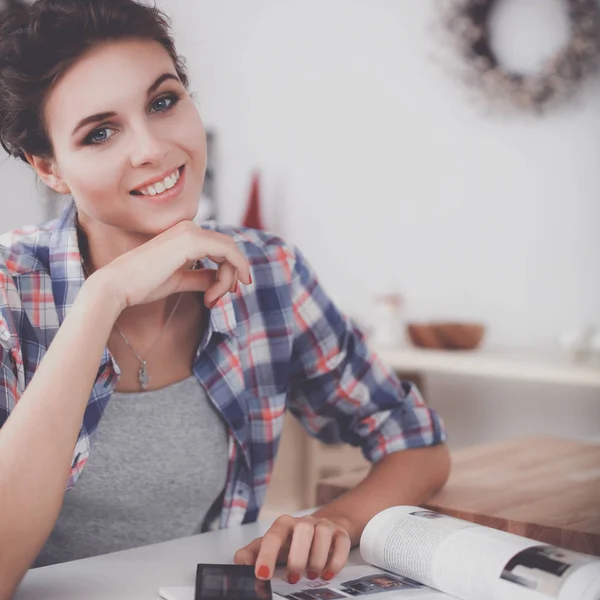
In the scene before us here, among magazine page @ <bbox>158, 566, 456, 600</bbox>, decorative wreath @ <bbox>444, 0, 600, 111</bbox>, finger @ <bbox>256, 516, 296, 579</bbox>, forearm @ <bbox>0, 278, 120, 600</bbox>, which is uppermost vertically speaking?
decorative wreath @ <bbox>444, 0, 600, 111</bbox>

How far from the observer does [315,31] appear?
2785 mm

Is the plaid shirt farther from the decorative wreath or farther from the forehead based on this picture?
the decorative wreath

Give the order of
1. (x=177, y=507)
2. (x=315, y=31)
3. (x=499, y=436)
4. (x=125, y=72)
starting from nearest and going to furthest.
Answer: (x=125, y=72) → (x=177, y=507) → (x=499, y=436) → (x=315, y=31)

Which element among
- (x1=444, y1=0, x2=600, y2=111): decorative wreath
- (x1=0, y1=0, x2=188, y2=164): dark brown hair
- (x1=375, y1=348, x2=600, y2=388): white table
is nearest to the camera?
(x1=0, y1=0, x2=188, y2=164): dark brown hair

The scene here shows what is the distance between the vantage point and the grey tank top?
1044 millimetres

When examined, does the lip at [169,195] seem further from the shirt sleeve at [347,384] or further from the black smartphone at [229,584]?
the black smartphone at [229,584]

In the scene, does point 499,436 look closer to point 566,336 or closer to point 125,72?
point 566,336

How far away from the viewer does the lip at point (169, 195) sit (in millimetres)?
1019

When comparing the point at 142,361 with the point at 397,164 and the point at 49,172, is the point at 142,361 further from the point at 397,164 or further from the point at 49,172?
the point at 397,164

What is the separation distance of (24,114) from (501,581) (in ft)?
2.66

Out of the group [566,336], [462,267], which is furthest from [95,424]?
[462,267]

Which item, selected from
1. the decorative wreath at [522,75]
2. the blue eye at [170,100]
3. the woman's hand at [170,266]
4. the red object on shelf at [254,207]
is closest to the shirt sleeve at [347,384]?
the woman's hand at [170,266]

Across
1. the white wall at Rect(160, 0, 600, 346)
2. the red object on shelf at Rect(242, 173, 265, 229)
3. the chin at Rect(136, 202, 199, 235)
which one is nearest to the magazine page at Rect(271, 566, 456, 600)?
the chin at Rect(136, 202, 199, 235)

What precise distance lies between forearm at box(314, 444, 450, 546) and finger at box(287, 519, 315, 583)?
14cm
